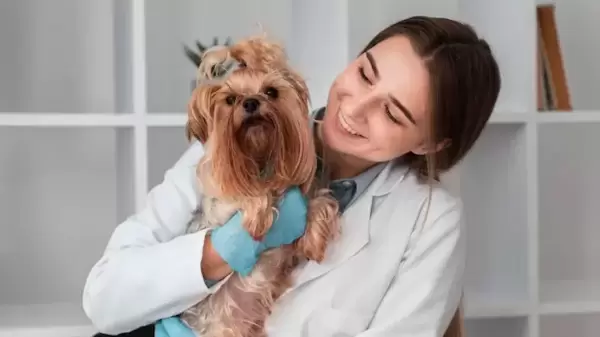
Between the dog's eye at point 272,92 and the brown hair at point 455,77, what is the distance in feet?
1.02

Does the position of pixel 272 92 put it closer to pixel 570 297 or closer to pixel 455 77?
pixel 455 77

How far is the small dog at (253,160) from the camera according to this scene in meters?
1.24

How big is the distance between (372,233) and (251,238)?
0.86 ft

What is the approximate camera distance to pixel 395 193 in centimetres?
152

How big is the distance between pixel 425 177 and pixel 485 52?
27cm

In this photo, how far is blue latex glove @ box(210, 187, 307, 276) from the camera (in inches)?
52.4

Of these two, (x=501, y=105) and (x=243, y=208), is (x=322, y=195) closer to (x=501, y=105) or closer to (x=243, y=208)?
(x=243, y=208)

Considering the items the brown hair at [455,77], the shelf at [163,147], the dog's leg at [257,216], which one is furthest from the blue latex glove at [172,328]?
the shelf at [163,147]

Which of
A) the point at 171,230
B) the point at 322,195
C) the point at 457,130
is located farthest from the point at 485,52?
the point at 171,230

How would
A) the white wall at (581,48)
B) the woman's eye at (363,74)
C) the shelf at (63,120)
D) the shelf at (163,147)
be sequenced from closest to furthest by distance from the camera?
the woman's eye at (363,74) → the shelf at (63,120) → the shelf at (163,147) → the white wall at (581,48)

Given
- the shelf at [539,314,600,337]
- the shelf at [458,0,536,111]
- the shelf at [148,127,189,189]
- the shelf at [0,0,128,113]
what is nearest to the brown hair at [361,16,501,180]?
the shelf at [458,0,536,111]

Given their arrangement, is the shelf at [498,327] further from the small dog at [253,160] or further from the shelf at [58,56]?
the shelf at [58,56]

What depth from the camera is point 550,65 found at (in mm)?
2008

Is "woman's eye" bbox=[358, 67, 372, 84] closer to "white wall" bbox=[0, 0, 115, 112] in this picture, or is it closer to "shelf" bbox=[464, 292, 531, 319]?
"shelf" bbox=[464, 292, 531, 319]
